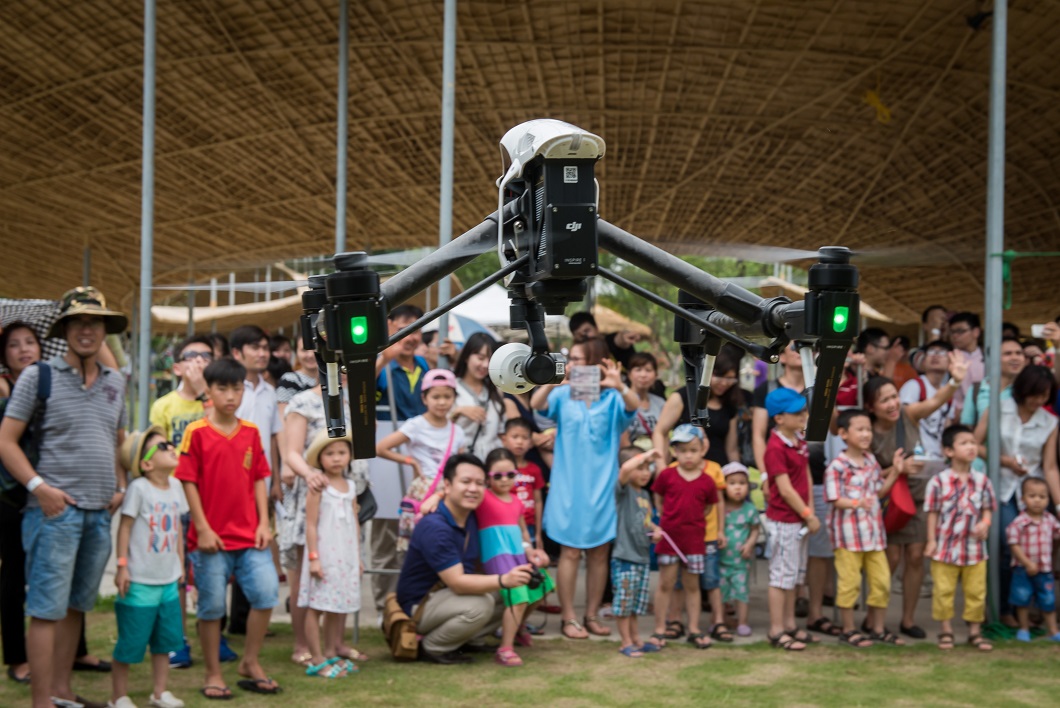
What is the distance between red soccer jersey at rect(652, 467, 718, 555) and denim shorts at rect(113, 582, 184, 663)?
2.31 meters

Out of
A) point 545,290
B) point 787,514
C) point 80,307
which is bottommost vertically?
point 787,514

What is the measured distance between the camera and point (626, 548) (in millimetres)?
5582

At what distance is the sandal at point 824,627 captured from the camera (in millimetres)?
5859

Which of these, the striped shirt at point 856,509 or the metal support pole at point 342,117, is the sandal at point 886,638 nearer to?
the striped shirt at point 856,509

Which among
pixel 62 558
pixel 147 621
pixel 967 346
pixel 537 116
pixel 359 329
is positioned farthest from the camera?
pixel 537 116

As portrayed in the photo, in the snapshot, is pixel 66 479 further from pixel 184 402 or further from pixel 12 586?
pixel 184 402

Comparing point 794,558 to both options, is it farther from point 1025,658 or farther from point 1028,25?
point 1028,25

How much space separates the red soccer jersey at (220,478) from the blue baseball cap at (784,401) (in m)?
2.59

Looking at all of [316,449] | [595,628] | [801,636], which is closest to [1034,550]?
[801,636]

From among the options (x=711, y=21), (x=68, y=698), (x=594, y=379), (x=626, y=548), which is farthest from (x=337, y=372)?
(x=711, y=21)

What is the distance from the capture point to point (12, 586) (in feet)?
15.5

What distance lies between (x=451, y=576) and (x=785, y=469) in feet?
5.62

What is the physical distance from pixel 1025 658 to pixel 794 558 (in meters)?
1.13

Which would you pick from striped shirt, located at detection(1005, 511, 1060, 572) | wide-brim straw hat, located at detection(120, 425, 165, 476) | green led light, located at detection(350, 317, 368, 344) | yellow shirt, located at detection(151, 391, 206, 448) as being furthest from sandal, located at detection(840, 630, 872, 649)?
green led light, located at detection(350, 317, 368, 344)
